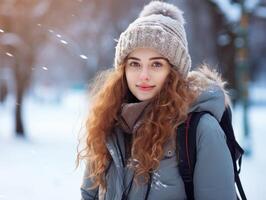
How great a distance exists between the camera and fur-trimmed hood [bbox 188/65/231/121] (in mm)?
2438

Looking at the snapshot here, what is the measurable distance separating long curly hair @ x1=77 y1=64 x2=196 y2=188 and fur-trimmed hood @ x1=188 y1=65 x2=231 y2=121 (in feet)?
0.13

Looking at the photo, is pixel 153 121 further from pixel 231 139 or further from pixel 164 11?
pixel 164 11

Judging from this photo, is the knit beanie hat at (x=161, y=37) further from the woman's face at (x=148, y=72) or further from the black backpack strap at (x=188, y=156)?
the black backpack strap at (x=188, y=156)

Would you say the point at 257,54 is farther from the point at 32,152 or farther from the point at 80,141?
the point at 80,141

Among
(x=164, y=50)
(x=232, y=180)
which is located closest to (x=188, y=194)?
(x=232, y=180)

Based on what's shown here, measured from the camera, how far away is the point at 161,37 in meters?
2.51

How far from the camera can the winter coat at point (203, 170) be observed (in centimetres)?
231

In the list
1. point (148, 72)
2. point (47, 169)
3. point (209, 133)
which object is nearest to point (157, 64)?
point (148, 72)

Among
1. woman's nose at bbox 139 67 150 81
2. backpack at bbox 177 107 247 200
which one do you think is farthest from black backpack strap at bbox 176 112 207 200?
woman's nose at bbox 139 67 150 81

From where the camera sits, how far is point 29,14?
1415 centimetres

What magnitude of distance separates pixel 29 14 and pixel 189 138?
1247 centimetres

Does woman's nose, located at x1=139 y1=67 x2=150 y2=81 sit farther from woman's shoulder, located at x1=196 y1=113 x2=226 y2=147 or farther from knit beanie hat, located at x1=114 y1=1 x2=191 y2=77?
woman's shoulder, located at x1=196 y1=113 x2=226 y2=147

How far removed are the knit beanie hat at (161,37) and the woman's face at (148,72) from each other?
0.04 metres

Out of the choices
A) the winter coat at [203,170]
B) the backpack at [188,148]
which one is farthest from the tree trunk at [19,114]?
the backpack at [188,148]
